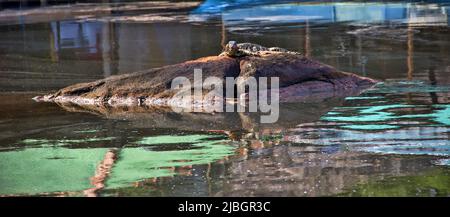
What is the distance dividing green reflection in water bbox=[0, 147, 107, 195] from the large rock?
2.49 metres

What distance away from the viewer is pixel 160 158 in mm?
8156

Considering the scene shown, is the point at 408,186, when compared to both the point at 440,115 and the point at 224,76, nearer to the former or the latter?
the point at 440,115

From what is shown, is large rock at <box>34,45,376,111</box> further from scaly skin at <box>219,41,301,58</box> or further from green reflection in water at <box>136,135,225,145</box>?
green reflection in water at <box>136,135,225,145</box>

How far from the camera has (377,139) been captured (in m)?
8.59

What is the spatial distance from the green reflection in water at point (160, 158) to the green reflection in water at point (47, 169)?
0.22 meters

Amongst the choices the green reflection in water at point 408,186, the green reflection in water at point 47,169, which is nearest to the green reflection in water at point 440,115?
the green reflection in water at point 408,186

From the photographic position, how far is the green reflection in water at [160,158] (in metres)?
7.50

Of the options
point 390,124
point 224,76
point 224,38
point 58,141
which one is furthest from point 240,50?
point 224,38

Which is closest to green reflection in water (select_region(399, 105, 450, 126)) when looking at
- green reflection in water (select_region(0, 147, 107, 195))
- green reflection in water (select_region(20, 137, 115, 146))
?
green reflection in water (select_region(20, 137, 115, 146))

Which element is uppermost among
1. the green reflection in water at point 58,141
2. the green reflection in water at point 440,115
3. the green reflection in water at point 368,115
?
Answer: the green reflection in water at point 440,115

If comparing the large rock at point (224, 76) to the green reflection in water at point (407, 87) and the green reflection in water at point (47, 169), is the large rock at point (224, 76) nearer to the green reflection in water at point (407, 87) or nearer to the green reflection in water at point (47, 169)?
the green reflection in water at point (407, 87)
